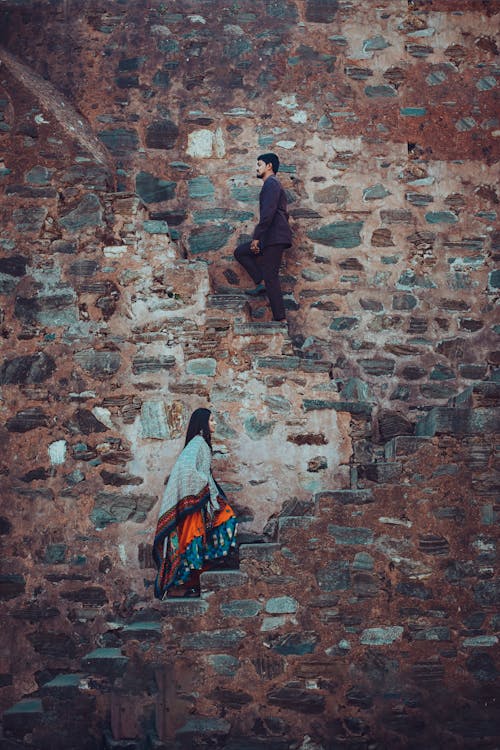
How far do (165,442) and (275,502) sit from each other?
2.80 ft

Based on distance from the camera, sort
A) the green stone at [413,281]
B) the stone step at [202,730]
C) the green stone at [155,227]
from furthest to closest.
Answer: the green stone at [413,281] → the green stone at [155,227] → the stone step at [202,730]

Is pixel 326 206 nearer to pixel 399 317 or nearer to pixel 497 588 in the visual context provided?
pixel 399 317

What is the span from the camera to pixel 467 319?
309 inches

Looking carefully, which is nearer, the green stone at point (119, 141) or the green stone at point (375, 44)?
the green stone at point (119, 141)

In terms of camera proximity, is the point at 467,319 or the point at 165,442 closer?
the point at 165,442

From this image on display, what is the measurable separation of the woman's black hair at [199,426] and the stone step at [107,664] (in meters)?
1.40

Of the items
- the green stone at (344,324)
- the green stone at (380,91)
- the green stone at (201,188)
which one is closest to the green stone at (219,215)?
the green stone at (201,188)

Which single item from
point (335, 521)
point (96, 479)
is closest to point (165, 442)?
point (96, 479)

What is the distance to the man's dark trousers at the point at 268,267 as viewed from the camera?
746 cm

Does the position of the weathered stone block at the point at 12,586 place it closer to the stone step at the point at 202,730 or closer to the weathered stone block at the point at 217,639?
the weathered stone block at the point at 217,639

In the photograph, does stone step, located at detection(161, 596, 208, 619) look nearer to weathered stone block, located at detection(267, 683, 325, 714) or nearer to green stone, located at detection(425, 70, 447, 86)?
weathered stone block, located at detection(267, 683, 325, 714)

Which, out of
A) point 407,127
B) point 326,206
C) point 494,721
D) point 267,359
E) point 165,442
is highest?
point 407,127

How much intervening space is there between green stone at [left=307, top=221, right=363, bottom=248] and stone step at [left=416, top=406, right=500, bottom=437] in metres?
2.50

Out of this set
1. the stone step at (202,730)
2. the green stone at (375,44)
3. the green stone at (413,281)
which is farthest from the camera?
the green stone at (375,44)
